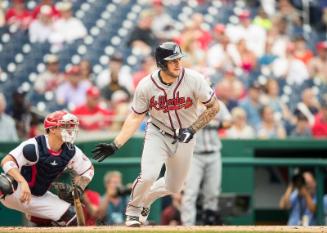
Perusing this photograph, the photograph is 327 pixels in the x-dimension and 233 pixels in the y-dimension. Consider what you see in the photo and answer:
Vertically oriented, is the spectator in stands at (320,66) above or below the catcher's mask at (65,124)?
below

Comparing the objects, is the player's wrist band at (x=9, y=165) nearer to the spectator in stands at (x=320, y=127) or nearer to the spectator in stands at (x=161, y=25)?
the spectator in stands at (x=320, y=127)

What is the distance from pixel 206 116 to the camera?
31.9 feet

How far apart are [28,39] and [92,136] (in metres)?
3.42

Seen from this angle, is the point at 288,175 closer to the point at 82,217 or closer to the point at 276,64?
the point at 276,64

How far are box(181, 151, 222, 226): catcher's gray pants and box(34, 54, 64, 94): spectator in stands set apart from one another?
11.2 feet

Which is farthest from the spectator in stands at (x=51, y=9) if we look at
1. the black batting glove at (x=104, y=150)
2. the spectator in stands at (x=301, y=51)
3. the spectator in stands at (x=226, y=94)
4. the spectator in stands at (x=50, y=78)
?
the black batting glove at (x=104, y=150)

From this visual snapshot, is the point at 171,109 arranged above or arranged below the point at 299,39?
above

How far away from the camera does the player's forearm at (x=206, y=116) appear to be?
9.65m

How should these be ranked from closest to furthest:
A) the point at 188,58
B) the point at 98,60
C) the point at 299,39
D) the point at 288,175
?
the point at 288,175 → the point at 188,58 → the point at 98,60 → the point at 299,39

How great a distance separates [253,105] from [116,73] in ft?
6.48

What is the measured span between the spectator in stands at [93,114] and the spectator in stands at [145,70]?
1036mm

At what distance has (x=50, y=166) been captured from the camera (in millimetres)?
9875

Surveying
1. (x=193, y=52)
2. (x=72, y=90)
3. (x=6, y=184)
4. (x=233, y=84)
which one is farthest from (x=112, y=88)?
(x=6, y=184)

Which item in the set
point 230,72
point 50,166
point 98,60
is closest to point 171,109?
point 50,166
